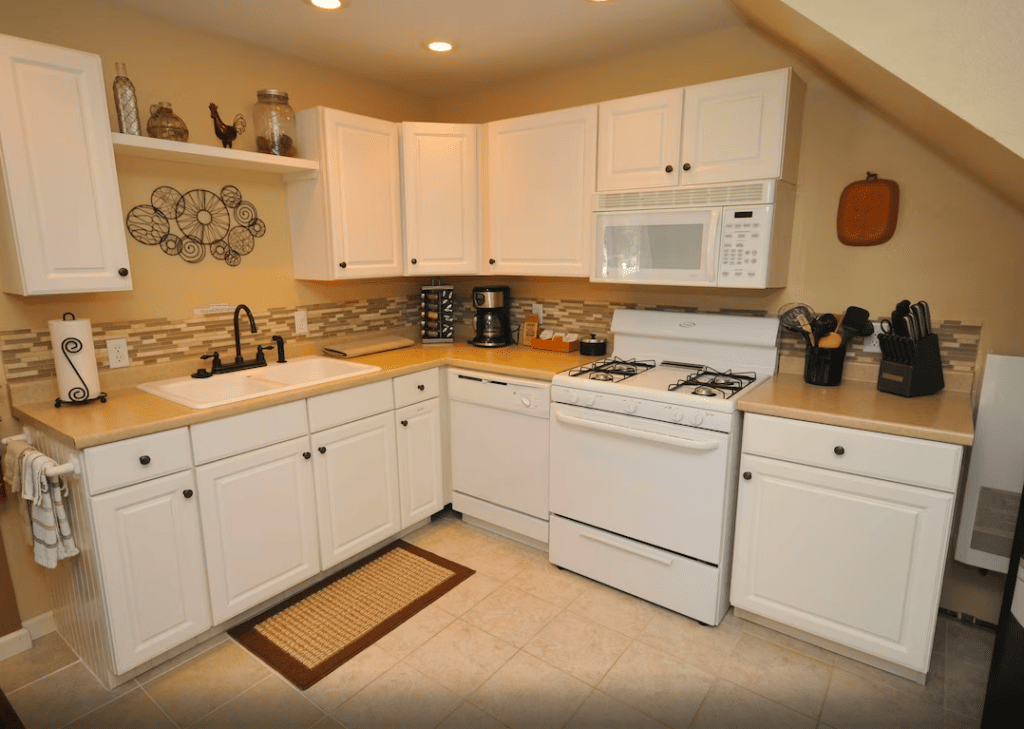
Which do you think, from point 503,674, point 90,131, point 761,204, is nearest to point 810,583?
point 503,674

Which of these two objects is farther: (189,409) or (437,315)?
(437,315)

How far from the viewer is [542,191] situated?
2771 mm

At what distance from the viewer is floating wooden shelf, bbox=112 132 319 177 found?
2045 millimetres

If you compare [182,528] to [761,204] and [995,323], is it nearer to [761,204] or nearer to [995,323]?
[761,204]

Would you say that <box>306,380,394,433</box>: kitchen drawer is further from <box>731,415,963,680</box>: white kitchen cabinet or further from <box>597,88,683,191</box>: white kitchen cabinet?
<box>731,415,963,680</box>: white kitchen cabinet

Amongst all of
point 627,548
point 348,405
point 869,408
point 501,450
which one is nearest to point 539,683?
point 627,548

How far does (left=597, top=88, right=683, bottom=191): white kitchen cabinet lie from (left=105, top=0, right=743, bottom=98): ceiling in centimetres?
33

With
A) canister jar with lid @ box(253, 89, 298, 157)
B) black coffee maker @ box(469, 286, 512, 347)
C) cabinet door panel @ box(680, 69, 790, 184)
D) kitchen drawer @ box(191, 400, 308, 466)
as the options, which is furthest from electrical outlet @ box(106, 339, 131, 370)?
cabinet door panel @ box(680, 69, 790, 184)

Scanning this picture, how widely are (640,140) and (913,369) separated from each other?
4.63 feet

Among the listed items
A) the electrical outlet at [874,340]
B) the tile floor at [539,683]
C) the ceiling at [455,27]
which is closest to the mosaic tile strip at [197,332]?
the tile floor at [539,683]

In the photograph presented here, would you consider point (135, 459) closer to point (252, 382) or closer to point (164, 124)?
point (252, 382)

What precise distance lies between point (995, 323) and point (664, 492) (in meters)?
1.38

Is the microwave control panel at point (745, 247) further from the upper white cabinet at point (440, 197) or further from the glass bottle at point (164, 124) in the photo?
the glass bottle at point (164, 124)

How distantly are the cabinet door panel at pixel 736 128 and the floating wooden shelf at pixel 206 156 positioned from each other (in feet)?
5.59
